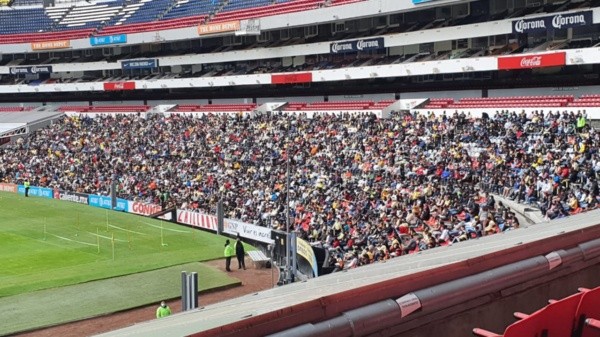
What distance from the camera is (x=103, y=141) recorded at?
52.3 meters

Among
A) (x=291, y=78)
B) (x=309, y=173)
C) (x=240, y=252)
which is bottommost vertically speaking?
(x=240, y=252)

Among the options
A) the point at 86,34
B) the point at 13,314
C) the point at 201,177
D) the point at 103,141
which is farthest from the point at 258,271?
the point at 86,34

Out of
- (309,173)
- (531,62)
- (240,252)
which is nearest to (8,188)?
(309,173)

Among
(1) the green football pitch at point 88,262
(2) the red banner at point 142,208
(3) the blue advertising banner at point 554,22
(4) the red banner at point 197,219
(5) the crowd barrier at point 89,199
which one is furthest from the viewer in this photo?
(5) the crowd barrier at point 89,199

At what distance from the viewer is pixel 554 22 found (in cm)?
3231

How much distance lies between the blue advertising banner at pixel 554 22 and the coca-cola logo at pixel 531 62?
133 cm

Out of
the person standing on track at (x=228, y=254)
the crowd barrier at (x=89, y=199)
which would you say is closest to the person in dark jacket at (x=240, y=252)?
the person standing on track at (x=228, y=254)

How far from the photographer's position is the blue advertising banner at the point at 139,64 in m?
60.2

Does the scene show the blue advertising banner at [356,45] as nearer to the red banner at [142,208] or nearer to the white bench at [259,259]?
the red banner at [142,208]

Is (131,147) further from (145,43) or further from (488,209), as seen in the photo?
(488,209)

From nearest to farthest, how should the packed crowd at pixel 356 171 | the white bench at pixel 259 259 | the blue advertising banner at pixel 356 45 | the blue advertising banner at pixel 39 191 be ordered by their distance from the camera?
the packed crowd at pixel 356 171 < the white bench at pixel 259 259 < the blue advertising banner at pixel 356 45 < the blue advertising banner at pixel 39 191

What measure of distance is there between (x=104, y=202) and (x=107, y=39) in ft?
82.3

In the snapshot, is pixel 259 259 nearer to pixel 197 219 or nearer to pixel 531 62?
pixel 197 219

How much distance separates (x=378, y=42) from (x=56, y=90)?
116 ft
